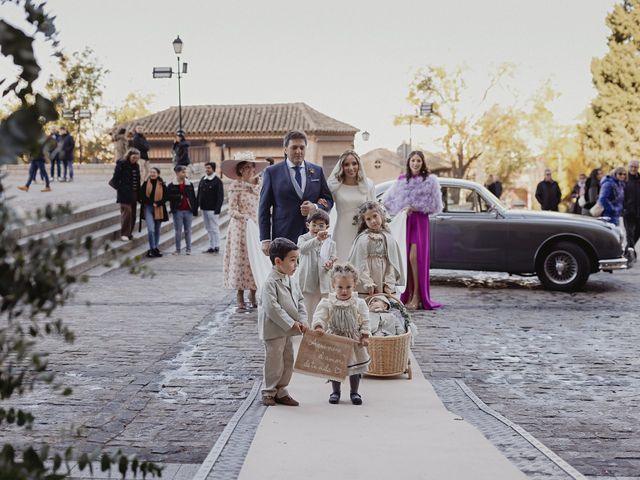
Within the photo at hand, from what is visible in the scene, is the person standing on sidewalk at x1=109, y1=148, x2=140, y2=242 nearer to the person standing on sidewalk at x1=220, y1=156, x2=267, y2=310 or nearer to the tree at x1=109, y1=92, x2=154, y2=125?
the person standing on sidewalk at x1=220, y1=156, x2=267, y2=310

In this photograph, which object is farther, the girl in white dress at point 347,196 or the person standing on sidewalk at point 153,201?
the person standing on sidewalk at point 153,201

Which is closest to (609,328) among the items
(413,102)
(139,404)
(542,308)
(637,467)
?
(542,308)

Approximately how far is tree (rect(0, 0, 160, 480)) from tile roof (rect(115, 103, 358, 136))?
47.9 metres

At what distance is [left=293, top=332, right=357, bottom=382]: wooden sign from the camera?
6.03 metres

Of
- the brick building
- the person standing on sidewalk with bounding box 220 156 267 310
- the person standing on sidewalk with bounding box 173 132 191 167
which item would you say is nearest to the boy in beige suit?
the person standing on sidewalk with bounding box 220 156 267 310

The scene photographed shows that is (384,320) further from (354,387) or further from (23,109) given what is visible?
(23,109)

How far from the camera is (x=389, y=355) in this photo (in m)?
6.96

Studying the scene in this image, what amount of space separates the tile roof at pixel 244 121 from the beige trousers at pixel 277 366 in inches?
1724

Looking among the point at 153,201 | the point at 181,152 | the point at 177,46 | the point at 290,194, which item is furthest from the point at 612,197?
the point at 177,46

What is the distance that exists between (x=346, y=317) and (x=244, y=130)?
44.7 m

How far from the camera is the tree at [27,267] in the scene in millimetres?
1512

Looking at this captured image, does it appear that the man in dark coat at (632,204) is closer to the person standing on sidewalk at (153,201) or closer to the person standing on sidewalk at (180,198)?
the person standing on sidewalk at (180,198)

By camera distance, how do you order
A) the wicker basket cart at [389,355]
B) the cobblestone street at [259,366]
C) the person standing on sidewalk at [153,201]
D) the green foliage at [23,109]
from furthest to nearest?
the person standing on sidewalk at [153,201], the wicker basket cart at [389,355], the cobblestone street at [259,366], the green foliage at [23,109]

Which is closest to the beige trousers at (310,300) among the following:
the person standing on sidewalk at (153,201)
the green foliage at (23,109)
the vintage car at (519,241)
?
the vintage car at (519,241)
